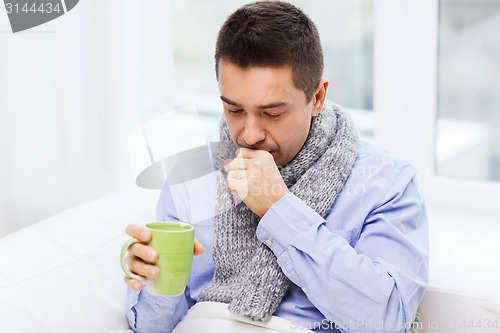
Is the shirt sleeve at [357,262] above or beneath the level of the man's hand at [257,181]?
beneath

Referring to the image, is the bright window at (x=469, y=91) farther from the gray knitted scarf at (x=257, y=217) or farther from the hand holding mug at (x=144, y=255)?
the hand holding mug at (x=144, y=255)

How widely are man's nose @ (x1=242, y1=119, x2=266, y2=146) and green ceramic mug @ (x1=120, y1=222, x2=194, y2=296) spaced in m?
0.21

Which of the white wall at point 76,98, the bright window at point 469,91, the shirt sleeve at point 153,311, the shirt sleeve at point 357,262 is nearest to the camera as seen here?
the shirt sleeve at point 357,262

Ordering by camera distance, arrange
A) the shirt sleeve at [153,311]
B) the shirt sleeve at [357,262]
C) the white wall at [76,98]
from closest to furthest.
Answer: the shirt sleeve at [357,262] → the shirt sleeve at [153,311] → the white wall at [76,98]

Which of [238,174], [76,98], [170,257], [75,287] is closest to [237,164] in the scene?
[238,174]

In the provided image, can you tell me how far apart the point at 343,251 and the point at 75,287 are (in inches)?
21.2

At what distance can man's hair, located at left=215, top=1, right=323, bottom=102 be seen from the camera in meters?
1.23

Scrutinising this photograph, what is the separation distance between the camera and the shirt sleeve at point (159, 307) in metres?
1.31

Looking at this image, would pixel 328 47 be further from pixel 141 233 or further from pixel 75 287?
pixel 141 233

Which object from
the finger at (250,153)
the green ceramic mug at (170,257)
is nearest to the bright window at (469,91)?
the finger at (250,153)

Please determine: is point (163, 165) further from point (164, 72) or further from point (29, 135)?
point (164, 72)

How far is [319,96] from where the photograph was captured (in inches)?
52.9

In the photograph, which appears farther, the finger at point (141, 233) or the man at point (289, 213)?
the man at point (289, 213)

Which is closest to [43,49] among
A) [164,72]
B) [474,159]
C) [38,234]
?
[164,72]
